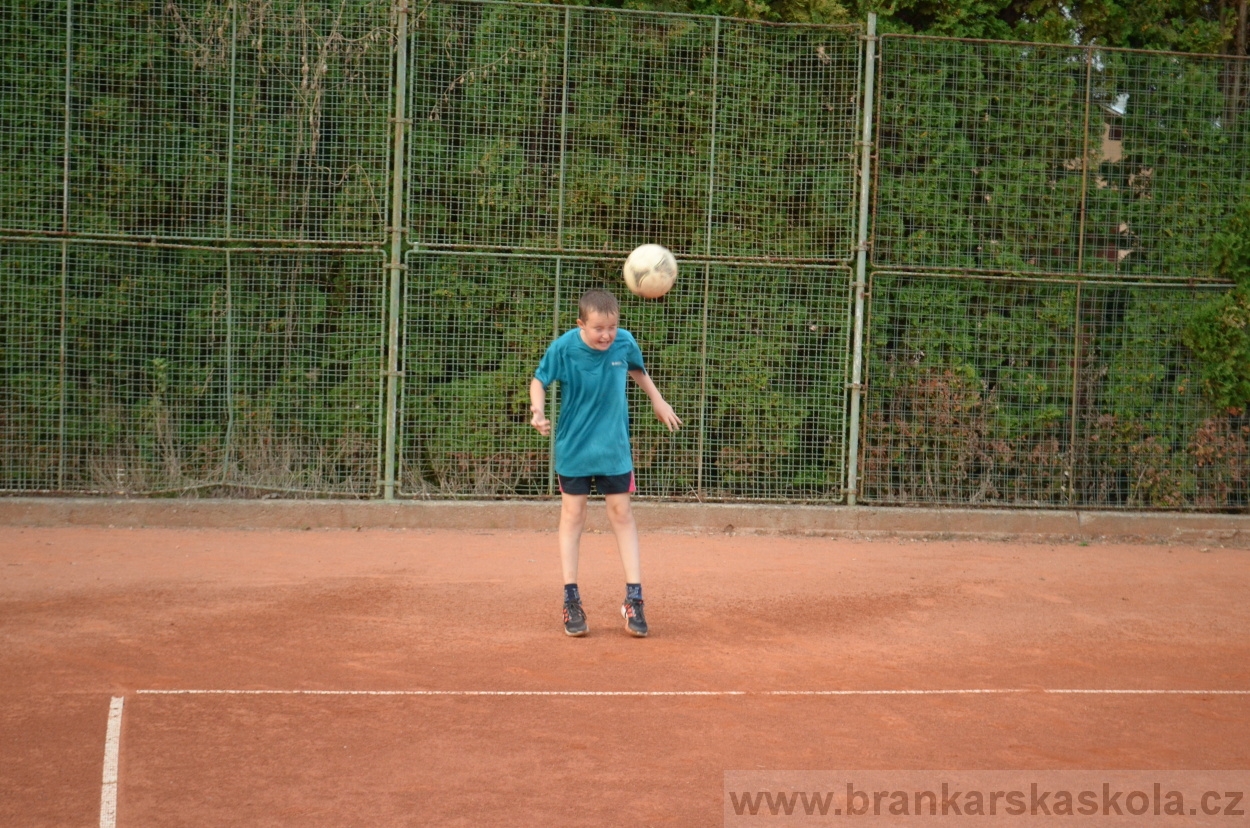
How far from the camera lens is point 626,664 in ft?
19.1

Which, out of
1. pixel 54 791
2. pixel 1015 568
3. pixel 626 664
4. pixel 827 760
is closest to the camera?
pixel 54 791

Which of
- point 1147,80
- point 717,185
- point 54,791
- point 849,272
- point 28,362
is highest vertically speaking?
point 1147,80

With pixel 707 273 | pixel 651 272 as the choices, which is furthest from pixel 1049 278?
pixel 651 272

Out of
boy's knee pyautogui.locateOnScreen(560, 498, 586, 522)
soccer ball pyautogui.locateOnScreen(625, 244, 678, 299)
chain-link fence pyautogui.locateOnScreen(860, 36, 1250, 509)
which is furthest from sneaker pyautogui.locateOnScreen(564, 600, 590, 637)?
chain-link fence pyautogui.locateOnScreen(860, 36, 1250, 509)

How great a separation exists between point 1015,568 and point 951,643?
2.44 m

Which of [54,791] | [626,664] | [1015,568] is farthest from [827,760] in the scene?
[1015,568]

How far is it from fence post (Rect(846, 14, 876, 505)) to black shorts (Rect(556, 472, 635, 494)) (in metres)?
3.85

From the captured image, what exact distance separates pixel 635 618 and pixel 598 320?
153cm

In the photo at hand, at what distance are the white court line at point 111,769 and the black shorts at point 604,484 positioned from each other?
95.9 inches

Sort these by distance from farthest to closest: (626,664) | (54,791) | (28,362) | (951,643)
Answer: (28,362) < (951,643) < (626,664) < (54,791)

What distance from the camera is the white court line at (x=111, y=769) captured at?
3807 mm

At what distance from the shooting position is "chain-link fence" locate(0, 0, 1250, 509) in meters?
9.73

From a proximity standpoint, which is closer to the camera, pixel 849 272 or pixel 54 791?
pixel 54 791

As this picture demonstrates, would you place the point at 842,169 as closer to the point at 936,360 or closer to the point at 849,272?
the point at 849,272
